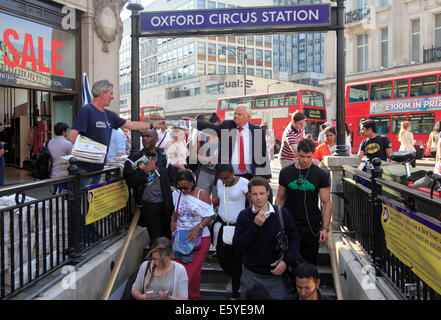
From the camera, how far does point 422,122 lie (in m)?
20.2

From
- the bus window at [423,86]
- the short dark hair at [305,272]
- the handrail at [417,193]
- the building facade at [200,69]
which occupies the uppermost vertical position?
the building facade at [200,69]

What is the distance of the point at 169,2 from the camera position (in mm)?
74188

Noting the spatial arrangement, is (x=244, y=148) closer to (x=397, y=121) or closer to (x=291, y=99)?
(x=397, y=121)

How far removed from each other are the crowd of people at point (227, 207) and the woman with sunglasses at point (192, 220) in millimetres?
12

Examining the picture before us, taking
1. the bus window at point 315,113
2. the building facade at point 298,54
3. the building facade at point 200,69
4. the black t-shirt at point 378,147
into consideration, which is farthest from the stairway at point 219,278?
the building facade at point 298,54

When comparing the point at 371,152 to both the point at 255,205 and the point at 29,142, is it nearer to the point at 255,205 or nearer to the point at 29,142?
the point at 255,205

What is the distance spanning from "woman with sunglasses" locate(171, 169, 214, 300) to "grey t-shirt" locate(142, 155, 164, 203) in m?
0.51

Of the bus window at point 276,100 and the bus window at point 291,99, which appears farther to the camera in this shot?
the bus window at point 276,100

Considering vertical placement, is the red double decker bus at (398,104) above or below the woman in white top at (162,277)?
above

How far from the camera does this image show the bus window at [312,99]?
2516 cm

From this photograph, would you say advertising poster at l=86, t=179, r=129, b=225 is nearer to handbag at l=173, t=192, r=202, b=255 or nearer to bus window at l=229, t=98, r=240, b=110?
handbag at l=173, t=192, r=202, b=255

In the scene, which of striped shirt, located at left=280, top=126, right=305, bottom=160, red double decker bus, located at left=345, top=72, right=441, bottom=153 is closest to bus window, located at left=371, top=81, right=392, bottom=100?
red double decker bus, located at left=345, top=72, right=441, bottom=153

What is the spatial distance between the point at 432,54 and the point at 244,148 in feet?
88.1

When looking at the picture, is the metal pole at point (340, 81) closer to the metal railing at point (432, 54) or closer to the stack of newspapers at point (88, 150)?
the stack of newspapers at point (88, 150)
